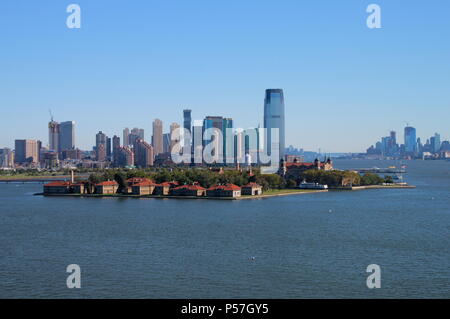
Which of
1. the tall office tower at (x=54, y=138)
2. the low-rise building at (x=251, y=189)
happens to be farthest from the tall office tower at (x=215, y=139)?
the low-rise building at (x=251, y=189)

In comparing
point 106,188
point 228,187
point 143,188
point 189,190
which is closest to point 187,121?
point 106,188

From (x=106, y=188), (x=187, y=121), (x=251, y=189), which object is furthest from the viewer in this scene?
(x=187, y=121)

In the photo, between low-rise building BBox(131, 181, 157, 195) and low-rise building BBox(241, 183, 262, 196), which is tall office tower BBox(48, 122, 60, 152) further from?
low-rise building BBox(241, 183, 262, 196)

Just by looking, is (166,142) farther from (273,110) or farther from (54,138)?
(273,110)

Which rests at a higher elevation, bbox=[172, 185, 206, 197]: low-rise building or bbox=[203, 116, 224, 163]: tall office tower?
bbox=[203, 116, 224, 163]: tall office tower

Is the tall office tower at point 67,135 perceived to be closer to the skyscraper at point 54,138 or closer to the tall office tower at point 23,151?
the skyscraper at point 54,138

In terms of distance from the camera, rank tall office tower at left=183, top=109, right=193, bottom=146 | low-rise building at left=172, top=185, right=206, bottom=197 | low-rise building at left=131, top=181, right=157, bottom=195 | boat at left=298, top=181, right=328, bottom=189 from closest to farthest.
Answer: low-rise building at left=172, top=185, right=206, bottom=197, low-rise building at left=131, top=181, right=157, bottom=195, boat at left=298, top=181, right=328, bottom=189, tall office tower at left=183, top=109, right=193, bottom=146

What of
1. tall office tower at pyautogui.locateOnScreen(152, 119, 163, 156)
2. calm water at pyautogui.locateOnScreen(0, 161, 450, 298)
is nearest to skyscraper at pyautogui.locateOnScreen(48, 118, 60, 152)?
tall office tower at pyautogui.locateOnScreen(152, 119, 163, 156)

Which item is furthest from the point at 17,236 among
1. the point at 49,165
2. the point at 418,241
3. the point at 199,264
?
the point at 49,165
